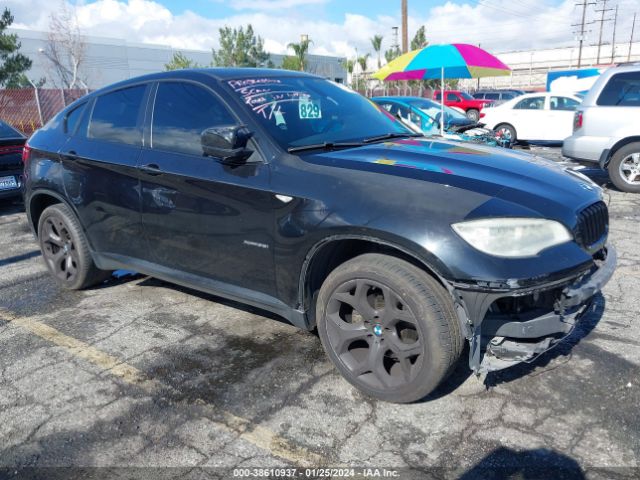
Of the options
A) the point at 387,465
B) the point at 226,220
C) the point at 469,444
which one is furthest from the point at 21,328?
the point at 469,444

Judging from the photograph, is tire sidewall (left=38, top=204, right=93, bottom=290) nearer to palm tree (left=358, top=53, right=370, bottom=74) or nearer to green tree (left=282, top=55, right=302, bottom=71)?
green tree (left=282, top=55, right=302, bottom=71)

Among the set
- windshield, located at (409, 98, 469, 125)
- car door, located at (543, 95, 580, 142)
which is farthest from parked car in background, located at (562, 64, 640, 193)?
car door, located at (543, 95, 580, 142)

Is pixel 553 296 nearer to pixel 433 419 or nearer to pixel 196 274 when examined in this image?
pixel 433 419

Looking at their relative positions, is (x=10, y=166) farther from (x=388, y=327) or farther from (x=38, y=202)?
(x=388, y=327)

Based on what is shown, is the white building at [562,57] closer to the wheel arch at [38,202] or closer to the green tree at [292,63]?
the green tree at [292,63]

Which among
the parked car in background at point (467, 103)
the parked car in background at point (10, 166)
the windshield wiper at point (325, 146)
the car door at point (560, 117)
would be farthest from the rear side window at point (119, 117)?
the parked car in background at point (467, 103)

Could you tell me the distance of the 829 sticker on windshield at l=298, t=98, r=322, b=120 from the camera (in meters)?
3.43

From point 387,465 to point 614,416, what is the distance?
1.19 meters

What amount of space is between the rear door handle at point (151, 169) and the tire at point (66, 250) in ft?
3.64

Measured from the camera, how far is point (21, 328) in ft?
12.9

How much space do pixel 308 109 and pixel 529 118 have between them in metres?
13.5

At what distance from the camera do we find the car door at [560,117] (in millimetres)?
14625

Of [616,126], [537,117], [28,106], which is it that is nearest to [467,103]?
[537,117]

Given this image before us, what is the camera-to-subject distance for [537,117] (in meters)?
15.1
